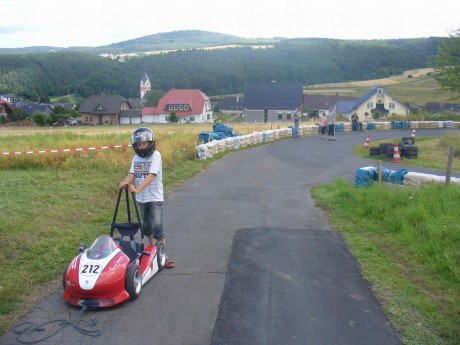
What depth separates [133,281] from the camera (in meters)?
5.38

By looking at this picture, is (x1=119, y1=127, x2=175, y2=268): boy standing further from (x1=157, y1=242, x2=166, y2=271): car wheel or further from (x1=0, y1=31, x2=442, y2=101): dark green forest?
(x1=0, y1=31, x2=442, y2=101): dark green forest

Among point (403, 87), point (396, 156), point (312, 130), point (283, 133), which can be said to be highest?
point (403, 87)

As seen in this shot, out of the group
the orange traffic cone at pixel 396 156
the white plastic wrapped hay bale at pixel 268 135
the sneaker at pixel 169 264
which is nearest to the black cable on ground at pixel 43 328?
the sneaker at pixel 169 264

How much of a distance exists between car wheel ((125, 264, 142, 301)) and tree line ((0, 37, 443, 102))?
11514 cm

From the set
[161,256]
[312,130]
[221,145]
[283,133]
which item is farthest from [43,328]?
[312,130]

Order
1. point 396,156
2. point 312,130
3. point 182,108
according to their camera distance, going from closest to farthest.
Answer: point 396,156 < point 312,130 < point 182,108

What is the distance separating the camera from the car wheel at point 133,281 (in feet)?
17.5

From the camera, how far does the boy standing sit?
20.8 ft

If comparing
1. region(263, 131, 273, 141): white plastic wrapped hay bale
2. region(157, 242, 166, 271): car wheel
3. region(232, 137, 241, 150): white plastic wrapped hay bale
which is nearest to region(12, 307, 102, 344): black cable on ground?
region(157, 242, 166, 271): car wheel

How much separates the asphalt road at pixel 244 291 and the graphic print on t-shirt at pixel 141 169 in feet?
4.70

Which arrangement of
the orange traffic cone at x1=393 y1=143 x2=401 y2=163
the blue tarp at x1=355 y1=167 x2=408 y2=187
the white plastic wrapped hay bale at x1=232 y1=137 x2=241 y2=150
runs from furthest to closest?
the white plastic wrapped hay bale at x1=232 y1=137 x2=241 y2=150 < the orange traffic cone at x1=393 y1=143 x2=401 y2=163 < the blue tarp at x1=355 y1=167 x2=408 y2=187

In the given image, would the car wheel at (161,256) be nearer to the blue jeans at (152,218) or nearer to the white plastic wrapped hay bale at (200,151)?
the blue jeans at (152,218)

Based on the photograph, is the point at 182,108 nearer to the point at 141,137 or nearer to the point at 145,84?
the point at 145,84

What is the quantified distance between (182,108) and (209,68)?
48.9 metres
